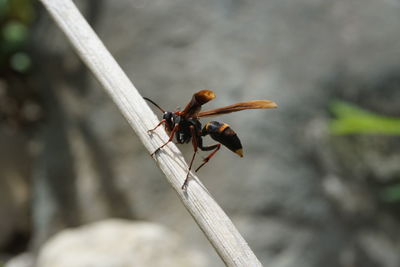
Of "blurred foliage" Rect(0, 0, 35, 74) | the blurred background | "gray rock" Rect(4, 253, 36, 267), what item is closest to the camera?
the blurred background

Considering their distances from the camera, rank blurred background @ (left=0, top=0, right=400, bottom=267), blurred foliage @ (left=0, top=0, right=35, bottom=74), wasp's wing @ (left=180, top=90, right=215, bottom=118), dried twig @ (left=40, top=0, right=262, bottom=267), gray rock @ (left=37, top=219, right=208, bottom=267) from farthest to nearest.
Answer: blurred foliage @ (left=0, top=0, right=35, bottom=74), blurred background @ (left=0, top=0, right=400, bottom=267), gray rock @ (left=37, top=219, right=208, bottom=267), wasp's wing @ (left=180, top=90, right=215, bottom=118), dried twig @ (left=40, top=0, right=262, bottom=267)

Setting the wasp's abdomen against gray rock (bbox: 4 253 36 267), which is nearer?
the wasp's abdomen

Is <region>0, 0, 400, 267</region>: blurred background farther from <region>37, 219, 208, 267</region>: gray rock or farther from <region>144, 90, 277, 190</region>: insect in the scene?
<region>144, 90, 277, 190</region>: insect

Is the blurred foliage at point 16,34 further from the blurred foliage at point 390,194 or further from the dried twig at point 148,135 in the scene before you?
the dried twig at point 148,135

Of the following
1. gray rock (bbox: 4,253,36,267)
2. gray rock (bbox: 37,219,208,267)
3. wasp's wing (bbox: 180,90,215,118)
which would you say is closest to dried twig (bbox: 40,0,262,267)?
wasp's wing (bbox: 180,90,215,118)

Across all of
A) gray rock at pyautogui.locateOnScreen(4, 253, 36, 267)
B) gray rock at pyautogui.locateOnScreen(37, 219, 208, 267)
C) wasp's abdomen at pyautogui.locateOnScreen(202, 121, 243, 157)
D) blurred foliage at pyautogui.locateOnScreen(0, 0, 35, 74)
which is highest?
blurred foliage at pyautogui.locateOnScreen(0, 0, 35, 74)

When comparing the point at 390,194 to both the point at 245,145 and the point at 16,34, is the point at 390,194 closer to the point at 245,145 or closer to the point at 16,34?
the point at 245,145
